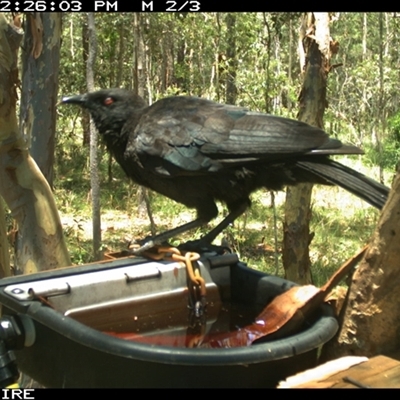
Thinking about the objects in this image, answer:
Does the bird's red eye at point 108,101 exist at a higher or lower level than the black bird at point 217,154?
higher

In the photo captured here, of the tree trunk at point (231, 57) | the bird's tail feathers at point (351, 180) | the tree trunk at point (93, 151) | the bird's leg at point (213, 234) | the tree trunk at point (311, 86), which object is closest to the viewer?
the bird's tail feathers at point (351, 180)

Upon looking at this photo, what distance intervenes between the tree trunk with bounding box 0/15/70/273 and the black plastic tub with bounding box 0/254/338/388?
4.92 ft

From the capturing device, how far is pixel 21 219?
4273 mm

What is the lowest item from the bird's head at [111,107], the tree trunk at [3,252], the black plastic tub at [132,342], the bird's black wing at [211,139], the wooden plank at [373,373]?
the tree trunk at [3,252]

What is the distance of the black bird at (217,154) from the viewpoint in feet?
11.0

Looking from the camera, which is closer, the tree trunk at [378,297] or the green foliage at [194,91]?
the tree trunk at [378,297]

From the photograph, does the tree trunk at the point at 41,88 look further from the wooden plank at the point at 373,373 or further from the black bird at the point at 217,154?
the wooden plank at the point at 373,373

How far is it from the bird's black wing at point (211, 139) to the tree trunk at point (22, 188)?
2.95 feet

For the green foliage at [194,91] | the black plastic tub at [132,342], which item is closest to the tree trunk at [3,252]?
the black plastic tub at [132,342]

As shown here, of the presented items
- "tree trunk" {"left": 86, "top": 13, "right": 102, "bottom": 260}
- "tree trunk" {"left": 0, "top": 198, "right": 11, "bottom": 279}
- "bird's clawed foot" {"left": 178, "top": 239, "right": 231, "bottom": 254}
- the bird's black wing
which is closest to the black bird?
the bird's black wing

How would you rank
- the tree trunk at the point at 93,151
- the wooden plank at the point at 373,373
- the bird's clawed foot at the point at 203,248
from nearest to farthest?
the wooden plank at the point at 373,373
the bird's clawed foot at the point at 203,248
the tree trunk at the point at 93,151

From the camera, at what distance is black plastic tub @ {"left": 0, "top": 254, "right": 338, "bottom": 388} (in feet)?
6.58

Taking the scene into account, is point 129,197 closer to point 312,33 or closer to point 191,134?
point 312,33

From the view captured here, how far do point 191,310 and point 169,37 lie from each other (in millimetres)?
11925
